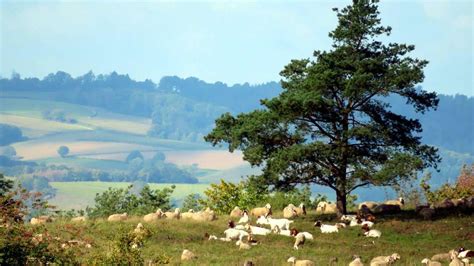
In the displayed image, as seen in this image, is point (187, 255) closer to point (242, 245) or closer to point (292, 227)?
point (242, 245)

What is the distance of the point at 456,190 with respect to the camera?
5156 cm

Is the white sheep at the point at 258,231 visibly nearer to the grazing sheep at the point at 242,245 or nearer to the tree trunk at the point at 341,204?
the grazing sheep at the point at 242,245

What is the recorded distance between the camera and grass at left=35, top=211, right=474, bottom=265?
31953 mm

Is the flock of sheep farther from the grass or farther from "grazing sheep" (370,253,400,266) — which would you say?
the grass

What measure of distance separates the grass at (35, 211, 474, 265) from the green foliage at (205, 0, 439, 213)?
Result: 251cm

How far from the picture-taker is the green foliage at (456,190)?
5109cm

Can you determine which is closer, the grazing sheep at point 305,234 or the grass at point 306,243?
the grass at point 306,243

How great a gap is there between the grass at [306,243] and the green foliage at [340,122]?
2.51 m

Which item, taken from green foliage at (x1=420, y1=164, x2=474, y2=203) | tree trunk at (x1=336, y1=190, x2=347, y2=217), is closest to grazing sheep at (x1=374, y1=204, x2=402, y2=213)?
tree trunk at (x1=336, y1=190, x2=347, y2=217)

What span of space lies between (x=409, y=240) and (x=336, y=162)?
5.81m

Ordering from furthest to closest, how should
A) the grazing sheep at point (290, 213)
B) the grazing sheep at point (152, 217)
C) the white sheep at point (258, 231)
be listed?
1. the grazing sheep at point (290, 213)
2. the grazing sheep at point (152, 217)
3. the white sheep at point (258, 231)

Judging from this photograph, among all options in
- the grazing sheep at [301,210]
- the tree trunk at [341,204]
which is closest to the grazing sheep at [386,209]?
the tree trunk at [341,204]

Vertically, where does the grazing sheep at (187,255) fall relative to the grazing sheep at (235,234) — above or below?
below

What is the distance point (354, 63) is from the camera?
40.8 meters
